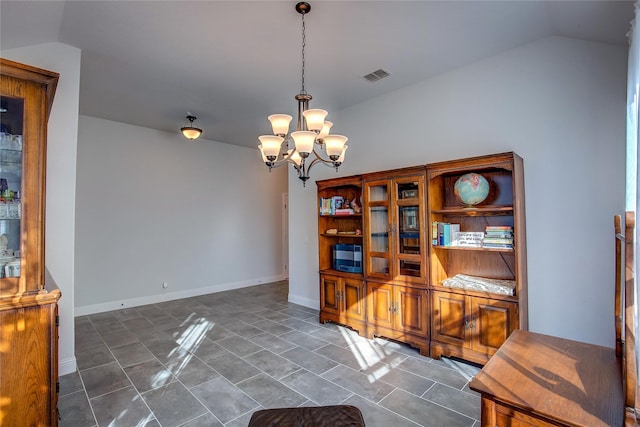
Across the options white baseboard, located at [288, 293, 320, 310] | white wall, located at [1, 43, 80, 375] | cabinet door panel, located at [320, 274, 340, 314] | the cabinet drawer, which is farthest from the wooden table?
white baseboard, located at [288, 293, 320, 310]

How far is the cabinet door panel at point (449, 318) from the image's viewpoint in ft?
9.90

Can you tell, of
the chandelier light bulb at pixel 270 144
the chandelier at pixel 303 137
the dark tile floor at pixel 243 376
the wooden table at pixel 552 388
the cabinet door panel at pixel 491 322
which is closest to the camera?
the wooden table at pixel 552 388

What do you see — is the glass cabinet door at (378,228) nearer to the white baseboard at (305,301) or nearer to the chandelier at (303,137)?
the chandelier at (303,137)

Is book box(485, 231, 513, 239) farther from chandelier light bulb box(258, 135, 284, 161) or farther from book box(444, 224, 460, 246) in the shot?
chandelier light bulb box(258, 135, 284, 161)

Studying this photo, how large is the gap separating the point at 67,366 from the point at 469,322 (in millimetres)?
3761

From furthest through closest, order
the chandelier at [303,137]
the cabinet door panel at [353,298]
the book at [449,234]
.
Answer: the cabinet door panel at [353,298], the book at [449,234], the chandelier at [303,137]

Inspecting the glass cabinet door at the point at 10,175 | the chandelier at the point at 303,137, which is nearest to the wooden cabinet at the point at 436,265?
the chandelier at the point at 303,137

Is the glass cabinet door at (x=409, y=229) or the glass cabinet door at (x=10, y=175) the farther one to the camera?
the glass cabinet door at (x=409, y=229)

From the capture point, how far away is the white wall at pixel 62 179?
295 cm

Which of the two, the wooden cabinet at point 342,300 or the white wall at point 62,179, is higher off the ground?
the white wall at point 62,179

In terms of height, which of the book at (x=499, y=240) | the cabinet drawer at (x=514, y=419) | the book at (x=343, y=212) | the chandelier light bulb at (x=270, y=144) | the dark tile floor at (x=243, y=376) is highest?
the chandelier light bulb at (x=270, y=144)

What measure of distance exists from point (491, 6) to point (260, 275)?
613cm

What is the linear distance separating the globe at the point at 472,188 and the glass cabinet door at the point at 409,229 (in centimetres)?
38

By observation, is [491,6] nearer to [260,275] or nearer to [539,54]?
[539,54]
